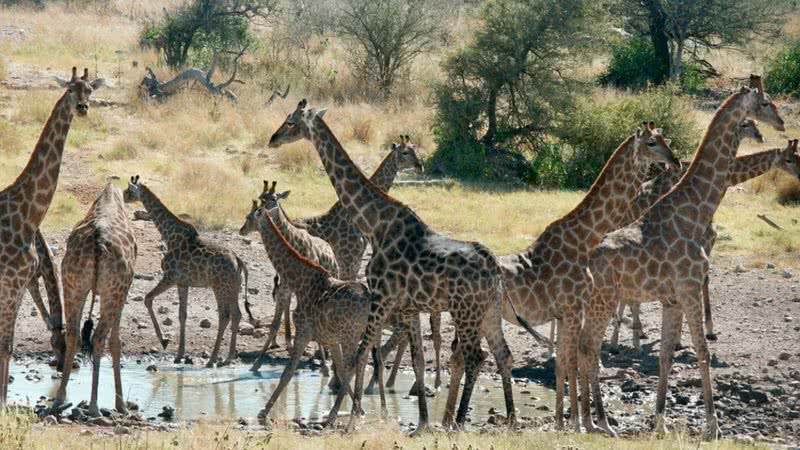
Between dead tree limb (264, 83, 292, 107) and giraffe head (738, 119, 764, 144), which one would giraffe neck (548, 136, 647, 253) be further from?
dead tree limb (264, 83, 292, 107)

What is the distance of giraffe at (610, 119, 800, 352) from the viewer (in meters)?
13.9

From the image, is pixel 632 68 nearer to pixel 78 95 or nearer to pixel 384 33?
pixel 384 33

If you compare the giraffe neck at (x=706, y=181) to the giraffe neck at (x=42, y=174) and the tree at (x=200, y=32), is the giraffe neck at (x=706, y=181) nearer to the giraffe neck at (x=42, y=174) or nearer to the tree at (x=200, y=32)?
the giraffe neck at (x=42, y=174)

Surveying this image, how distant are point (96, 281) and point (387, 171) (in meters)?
5.57

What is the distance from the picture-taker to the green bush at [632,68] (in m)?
36.1

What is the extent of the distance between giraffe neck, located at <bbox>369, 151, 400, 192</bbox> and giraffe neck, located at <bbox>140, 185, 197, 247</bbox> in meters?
2.69

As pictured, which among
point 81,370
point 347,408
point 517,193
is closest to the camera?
point 347,408

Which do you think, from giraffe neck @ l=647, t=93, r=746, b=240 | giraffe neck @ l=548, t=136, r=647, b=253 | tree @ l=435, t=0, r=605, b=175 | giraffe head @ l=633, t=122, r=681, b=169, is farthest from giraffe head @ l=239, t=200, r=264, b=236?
tree @ l=435, t=0, r=605, b=175

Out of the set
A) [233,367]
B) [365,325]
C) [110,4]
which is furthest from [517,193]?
[110,4]

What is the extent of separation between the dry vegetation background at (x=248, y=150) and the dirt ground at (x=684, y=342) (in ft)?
4.28

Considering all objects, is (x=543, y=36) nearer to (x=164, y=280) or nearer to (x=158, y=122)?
(x=158, y=122)

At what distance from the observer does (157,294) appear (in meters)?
14.5

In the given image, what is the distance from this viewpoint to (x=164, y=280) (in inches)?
568

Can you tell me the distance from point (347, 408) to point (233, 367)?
2083 millimetres
